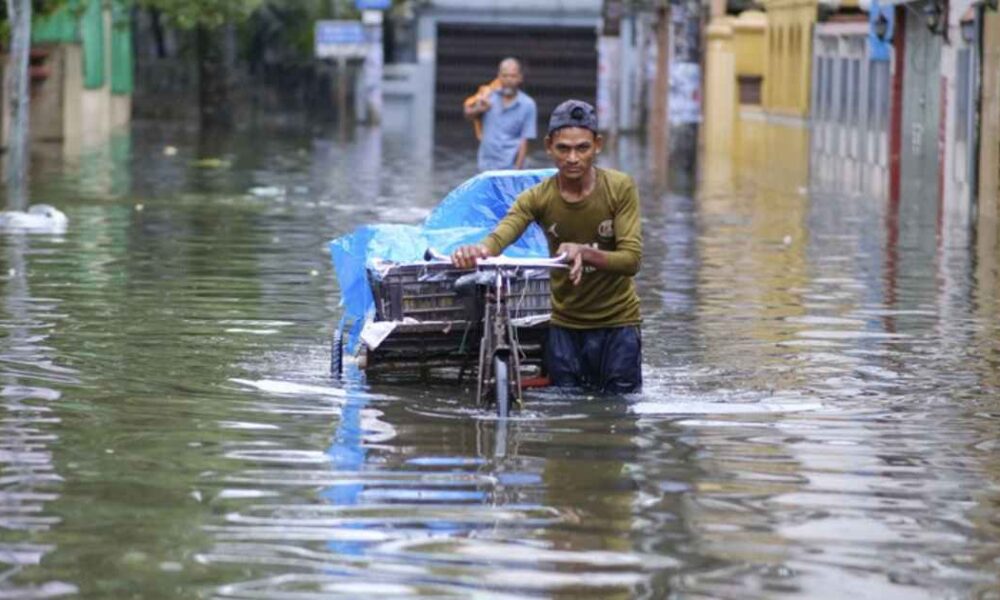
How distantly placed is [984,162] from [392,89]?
42238 millimetres

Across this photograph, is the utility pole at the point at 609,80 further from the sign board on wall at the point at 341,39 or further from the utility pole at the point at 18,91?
the utility pole at the point at 18,91

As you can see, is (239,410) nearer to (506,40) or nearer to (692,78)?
(692,78)

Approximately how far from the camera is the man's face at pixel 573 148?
36.7 feet

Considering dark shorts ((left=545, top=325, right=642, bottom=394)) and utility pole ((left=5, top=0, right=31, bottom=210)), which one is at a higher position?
utility pole ((left=5, top=0, right=31, bottom=210))

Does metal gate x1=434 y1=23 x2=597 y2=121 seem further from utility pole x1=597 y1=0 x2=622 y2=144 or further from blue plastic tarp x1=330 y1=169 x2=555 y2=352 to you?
blue plastic tarp x1=330 y1=169 x2=555 y2=352

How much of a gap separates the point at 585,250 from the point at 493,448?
1105 mm

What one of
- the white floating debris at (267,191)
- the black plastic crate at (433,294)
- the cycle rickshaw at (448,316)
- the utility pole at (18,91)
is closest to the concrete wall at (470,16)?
the white floating debris at (267,191)

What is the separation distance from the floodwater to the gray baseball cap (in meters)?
1.24

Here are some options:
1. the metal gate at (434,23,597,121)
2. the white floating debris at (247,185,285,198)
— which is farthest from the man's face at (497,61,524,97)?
the metal gate at (434,23,597,121)

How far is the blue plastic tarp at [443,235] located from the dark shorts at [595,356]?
3.12 feet

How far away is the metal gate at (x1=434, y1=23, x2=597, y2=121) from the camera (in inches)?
2744

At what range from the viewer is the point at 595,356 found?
1178 cm

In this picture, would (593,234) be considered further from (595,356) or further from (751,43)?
(751,43)

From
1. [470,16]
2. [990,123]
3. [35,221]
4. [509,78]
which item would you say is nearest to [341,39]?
[470,16]
